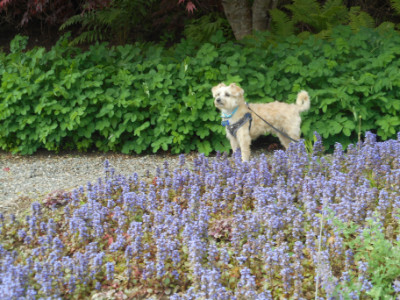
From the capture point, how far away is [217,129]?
20.4 ft

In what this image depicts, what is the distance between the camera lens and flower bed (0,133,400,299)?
10.2 ft

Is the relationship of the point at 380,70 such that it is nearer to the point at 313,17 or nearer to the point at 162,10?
the point at 313,17

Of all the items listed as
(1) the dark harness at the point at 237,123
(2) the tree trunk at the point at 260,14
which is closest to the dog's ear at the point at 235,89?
(1) the dark harness at the point at 237,123

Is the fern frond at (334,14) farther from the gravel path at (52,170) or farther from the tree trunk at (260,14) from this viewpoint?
the gravel path at (52,170)

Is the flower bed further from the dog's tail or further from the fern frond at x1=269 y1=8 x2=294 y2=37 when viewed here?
the fern frond at x1=269 y1=8 x2=294 y2=37

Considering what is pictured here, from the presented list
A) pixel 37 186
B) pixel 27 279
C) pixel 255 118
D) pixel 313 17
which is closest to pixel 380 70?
pixel 255 118

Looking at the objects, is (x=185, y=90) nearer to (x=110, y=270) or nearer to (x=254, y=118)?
(x=254, y=118)

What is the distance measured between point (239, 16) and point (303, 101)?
127 inches

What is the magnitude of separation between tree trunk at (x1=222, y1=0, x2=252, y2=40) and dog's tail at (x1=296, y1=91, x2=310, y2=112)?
302 cm

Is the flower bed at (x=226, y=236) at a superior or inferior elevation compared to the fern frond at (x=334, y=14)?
inferior

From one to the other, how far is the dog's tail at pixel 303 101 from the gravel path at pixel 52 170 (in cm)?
151

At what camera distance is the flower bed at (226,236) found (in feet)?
10.2

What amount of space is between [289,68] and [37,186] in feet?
10.5

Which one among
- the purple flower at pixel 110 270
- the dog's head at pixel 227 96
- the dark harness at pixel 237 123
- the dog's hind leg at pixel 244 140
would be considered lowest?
the purple flower at pixel 110 270
